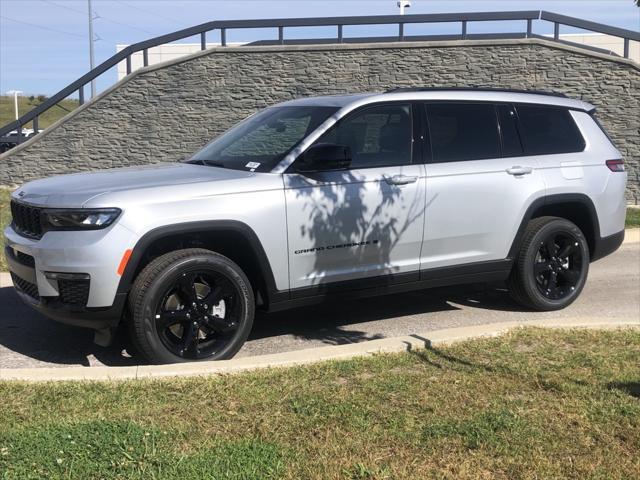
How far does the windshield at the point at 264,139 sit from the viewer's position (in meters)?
5.36

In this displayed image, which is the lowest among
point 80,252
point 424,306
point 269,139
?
point 424,306

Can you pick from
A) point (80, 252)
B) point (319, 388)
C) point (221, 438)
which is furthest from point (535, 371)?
point (80, 252)

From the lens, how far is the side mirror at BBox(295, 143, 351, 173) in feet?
16.9

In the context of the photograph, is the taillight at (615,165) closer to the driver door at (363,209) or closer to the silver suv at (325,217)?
the silver suv at (325,217)

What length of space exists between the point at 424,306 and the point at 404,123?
6.28 feet

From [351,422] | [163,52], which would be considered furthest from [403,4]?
[351,422]

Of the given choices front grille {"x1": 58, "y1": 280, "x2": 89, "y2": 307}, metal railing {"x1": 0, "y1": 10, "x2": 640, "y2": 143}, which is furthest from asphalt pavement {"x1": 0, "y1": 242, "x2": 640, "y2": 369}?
metal railing {"x1": 0, "y1": 10, "x2": 640, "y2": 143}

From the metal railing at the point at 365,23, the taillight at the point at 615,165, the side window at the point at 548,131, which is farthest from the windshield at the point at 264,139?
the metal railing at the point at 365,23

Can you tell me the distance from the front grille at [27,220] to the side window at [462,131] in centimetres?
295

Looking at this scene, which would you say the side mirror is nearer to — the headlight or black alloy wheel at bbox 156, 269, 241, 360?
black alloy wheel at bbox 156, 269, 241, 360

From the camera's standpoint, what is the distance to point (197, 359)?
4.85 m

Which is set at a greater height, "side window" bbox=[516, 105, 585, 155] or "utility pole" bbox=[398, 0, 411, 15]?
"utility pole" bbox=[398, 0, 411, 15]

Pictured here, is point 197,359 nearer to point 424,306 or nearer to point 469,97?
point 424,306

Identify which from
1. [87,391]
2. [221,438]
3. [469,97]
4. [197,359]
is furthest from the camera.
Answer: [469,97]
